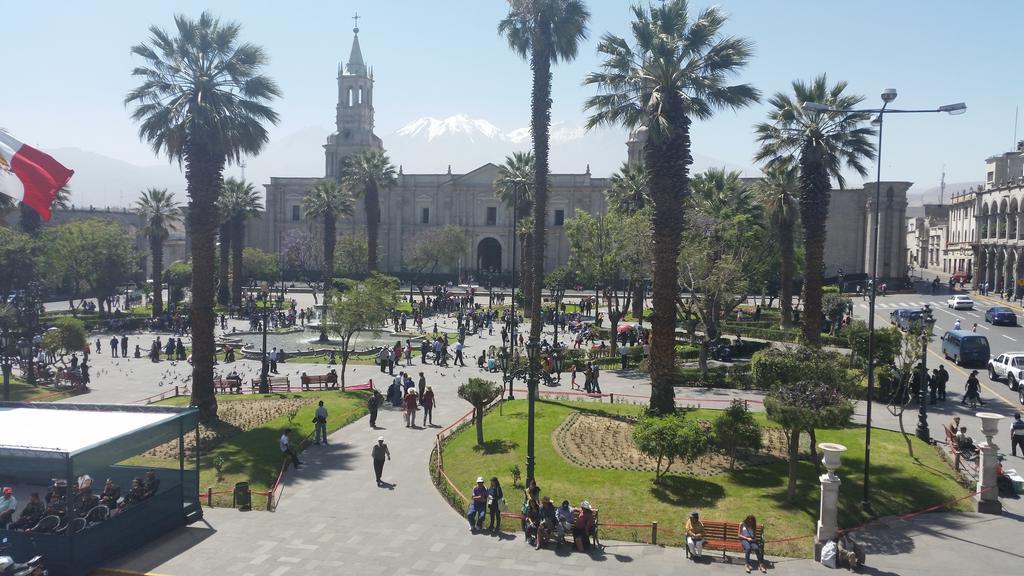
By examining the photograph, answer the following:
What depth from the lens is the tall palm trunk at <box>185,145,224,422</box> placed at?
2319 centimetres

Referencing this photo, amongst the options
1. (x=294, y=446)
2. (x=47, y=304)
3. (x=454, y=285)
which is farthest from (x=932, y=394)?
(x=47, y=304)

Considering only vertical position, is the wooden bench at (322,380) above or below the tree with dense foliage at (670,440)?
below

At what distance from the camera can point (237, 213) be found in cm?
5884

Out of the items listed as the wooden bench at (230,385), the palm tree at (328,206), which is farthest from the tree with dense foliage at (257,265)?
the wooden bench at (230,385)

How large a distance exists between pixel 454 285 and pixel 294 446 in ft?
188

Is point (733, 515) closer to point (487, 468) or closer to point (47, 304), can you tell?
point (487, 468)

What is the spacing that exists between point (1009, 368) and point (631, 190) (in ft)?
65.2

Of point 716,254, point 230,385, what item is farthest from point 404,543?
point 716,254

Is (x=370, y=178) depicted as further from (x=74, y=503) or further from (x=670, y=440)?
(x=74, y=503)

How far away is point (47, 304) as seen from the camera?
64562mm

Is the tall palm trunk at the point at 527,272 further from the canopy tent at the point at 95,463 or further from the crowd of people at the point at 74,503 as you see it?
the crowd of people at the point at 74,503

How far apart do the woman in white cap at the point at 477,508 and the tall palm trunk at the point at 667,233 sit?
23.9 ft

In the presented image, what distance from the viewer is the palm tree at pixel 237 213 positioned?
2282 inches

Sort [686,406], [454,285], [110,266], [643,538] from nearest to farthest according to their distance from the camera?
[643,538] < [686,406] < [110,266] < [454,285]
